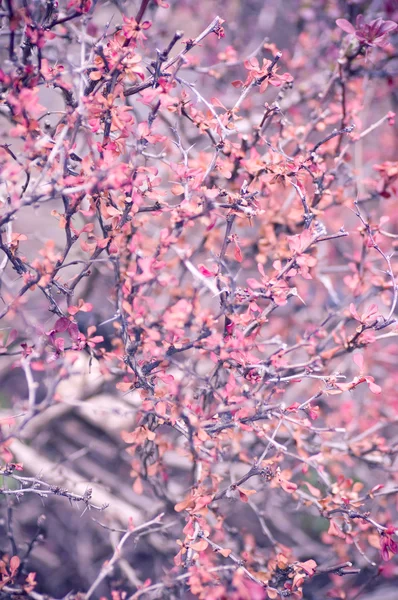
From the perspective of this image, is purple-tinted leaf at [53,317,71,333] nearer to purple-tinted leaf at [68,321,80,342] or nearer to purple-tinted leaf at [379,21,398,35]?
purple-tinted leaf at [68,321,80,342]

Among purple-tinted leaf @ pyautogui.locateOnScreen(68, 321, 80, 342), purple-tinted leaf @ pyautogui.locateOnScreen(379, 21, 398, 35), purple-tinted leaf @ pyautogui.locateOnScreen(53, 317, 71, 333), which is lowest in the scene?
purple-tinted leaf @ pyautogui.locateOnScreen(68, 321, 80, 342)

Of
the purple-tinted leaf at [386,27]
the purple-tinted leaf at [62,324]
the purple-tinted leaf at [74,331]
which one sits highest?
the purple-tinted leaf at [386,27]

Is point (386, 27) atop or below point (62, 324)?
atop

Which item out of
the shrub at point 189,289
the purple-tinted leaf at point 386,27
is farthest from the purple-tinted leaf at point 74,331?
the purple-tinted leaf at point 386,27

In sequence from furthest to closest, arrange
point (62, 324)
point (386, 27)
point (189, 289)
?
point (189, 289) < point (386, 27) < point (62, 324)

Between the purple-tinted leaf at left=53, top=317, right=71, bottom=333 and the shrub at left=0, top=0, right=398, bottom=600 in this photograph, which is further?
the purple-tinted leaf at left=53, top=317, right=71, bottom=333

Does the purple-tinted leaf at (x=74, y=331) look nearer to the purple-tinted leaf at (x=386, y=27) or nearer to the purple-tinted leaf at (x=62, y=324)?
the purple-tinted leaf at (x=62, y=324)

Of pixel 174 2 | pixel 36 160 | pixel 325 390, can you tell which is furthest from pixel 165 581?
pixel 174 2

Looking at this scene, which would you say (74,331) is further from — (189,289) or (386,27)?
(386,27)

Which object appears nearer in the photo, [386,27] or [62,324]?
[62,324]

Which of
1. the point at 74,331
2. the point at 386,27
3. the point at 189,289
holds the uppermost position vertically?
the point at 386,27

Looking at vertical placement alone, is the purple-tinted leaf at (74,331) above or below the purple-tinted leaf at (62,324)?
below

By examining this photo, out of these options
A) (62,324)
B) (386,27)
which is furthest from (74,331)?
(386,27)

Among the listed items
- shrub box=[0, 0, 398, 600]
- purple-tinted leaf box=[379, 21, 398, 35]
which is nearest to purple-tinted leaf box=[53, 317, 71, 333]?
shrub box=[0, 0, 398, 600]
